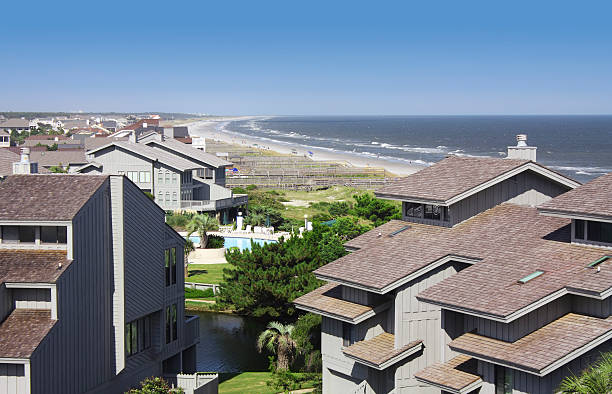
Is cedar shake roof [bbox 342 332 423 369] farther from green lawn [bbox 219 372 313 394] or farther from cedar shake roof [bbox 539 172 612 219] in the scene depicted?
green lawn [bbox 219 372 313 394]

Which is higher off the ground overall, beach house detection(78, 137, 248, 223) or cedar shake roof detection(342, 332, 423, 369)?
beach house detection(78, 137, 248, 223)

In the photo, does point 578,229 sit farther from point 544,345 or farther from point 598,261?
point 544,345

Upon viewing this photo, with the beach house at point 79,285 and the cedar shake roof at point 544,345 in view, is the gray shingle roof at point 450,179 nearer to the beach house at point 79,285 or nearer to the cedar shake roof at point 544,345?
the cedar shake roof at point 544,345

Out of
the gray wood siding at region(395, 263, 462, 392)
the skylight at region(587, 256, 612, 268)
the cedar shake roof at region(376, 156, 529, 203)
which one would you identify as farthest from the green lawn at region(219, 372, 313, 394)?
the skylight at region(587, 256, 612, 268)

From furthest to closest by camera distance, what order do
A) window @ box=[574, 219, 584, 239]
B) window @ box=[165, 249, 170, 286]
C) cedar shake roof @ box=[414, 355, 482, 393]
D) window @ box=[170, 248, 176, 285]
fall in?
window @ box=[170, 248, 176, 285], window @ box=[165, 249, 170, 286], window @ box=[574, 219, 584, 239], cedar shake roof @ box=[414, 355, 482, 393]

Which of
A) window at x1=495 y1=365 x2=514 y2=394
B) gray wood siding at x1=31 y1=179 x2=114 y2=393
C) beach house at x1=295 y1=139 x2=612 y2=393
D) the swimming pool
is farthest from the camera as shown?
the swimming pool

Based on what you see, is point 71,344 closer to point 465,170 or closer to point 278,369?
point 278,369

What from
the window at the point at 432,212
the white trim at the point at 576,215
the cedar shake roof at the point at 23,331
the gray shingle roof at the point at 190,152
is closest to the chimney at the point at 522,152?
the window at the point at 432,212
